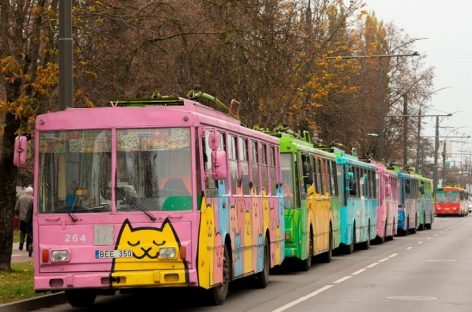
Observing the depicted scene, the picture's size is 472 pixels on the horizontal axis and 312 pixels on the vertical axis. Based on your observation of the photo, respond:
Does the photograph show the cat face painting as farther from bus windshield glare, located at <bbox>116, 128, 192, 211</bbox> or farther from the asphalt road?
the asphalt road

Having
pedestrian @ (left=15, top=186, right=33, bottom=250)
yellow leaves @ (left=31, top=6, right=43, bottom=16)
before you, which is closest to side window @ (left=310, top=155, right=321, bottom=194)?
pedestrian @ (left=15, top=186, right=33, bottom=250)

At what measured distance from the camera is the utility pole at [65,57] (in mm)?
17797

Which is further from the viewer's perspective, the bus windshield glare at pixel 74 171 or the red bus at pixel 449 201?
the red bus at pixel 449 201

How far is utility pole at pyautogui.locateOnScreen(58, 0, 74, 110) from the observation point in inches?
701

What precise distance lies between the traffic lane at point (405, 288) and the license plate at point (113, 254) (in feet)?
7.96

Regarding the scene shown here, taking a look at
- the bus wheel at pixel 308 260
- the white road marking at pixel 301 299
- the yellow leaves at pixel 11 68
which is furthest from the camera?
the bus wheel at pixel 308 260

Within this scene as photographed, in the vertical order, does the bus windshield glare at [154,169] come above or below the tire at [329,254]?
above

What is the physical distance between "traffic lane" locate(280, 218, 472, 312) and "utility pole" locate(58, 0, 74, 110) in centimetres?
468

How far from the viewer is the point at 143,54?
23797 millimetres

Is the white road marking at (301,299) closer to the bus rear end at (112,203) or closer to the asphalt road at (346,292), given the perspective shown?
the asphalt road at (346,292)

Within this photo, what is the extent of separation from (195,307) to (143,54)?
27.7ft

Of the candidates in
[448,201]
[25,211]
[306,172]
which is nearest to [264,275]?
[306,172]

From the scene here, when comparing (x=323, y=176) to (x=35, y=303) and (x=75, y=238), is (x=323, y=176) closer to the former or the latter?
(x=35, y=303)

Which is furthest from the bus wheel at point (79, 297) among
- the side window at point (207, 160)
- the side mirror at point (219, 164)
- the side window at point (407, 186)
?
the side window at point (407, 186)
